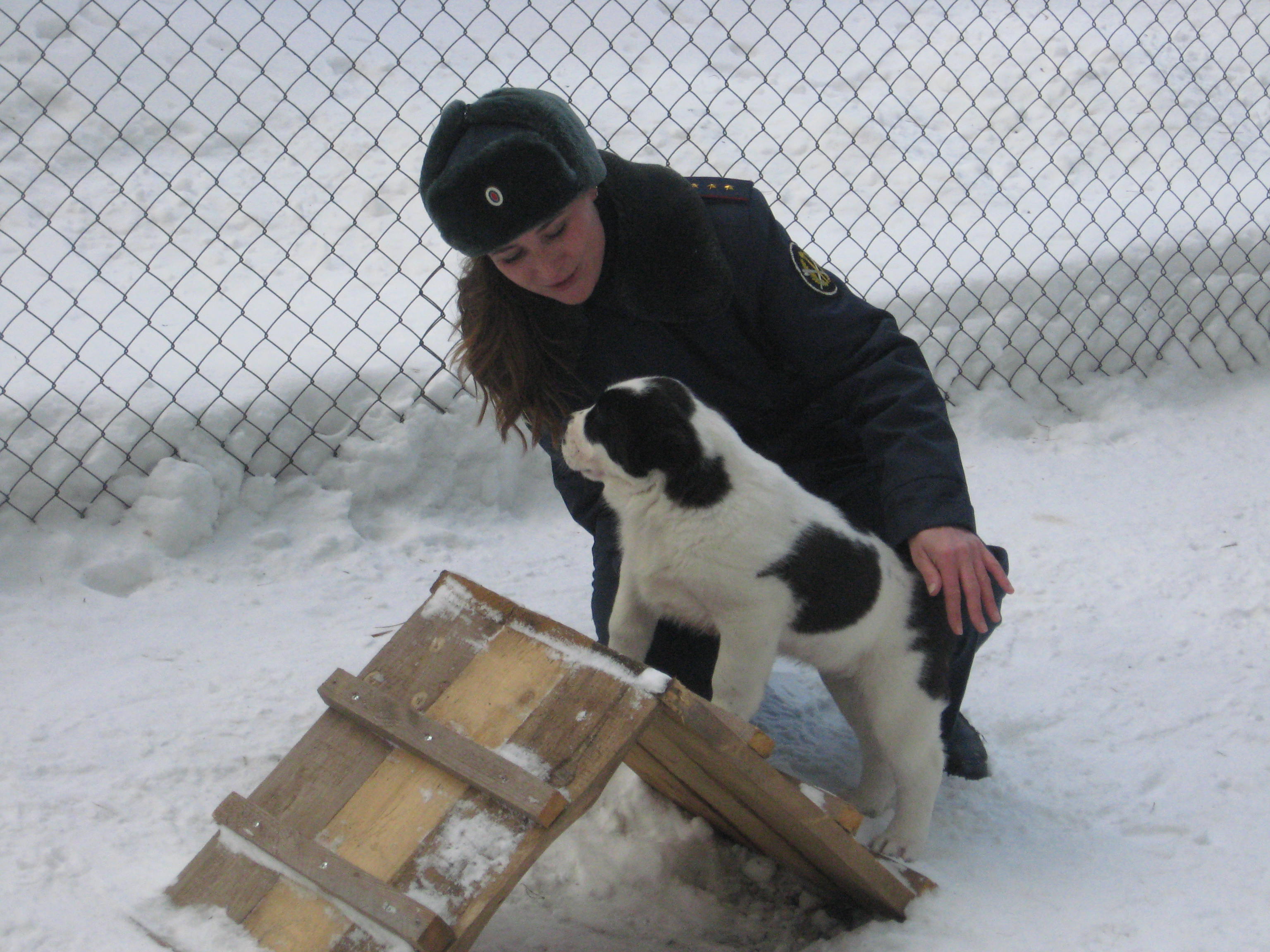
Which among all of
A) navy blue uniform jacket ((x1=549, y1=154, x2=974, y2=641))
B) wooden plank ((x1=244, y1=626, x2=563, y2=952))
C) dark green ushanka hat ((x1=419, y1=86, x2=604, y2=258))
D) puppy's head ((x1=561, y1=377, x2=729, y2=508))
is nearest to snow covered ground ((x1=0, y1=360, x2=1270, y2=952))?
wooden plank ((x1=244, y1=626, x2=563, y2=952))

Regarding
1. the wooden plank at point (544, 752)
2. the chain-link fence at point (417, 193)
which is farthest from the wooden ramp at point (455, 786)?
the chain-link fence at point (417, 193)

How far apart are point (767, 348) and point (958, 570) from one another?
77 cm

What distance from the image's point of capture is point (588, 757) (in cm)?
202

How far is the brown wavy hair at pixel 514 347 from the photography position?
268 centimetres

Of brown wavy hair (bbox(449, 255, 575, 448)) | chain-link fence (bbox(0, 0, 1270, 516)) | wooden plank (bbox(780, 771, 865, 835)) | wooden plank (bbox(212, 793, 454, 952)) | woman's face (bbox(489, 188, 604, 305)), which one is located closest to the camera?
wooden plank (bbox(212, 793, 454, 952))

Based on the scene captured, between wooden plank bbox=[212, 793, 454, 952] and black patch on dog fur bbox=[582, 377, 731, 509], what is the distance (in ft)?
3.12

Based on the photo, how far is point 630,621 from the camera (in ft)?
8.66

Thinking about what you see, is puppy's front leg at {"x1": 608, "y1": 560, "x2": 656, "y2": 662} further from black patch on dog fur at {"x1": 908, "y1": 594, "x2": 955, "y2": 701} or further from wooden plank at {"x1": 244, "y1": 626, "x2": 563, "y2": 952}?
black patch on dog fur at {"x1": 908, "y1": 594, "x2": 955, "y2": 701}

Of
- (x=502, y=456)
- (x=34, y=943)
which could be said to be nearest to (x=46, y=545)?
(x=502, y=456)

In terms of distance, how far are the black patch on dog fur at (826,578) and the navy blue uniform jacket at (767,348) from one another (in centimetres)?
15

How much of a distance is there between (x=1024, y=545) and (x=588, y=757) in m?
2.64

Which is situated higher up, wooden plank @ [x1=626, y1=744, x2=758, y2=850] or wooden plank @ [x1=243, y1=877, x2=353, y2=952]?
wooden plank @ [x1=626, y1=744, x2=758, y2=850]

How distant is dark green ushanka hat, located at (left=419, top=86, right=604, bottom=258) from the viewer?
225cm

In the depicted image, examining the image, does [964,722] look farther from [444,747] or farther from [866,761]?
[444,747]
